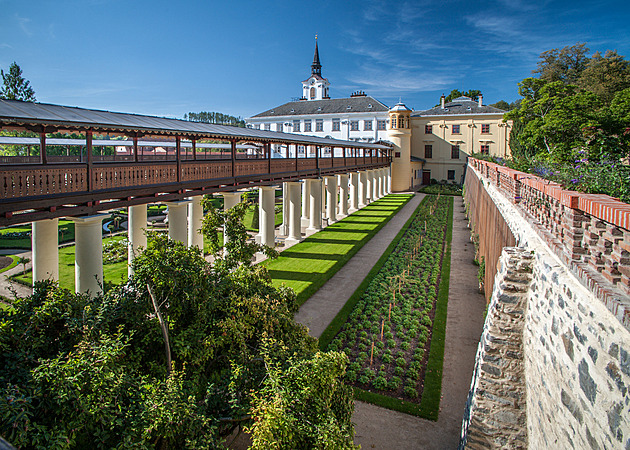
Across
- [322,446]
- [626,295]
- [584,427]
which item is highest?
[626,295]

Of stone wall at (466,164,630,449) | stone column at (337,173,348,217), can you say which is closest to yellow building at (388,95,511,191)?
stone column at (337,173,348,217)

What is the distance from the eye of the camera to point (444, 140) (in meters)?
56.4

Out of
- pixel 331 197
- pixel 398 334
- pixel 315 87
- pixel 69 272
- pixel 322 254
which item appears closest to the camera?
→ pixel 398 334

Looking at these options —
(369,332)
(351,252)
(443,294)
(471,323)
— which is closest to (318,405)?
(369,332)

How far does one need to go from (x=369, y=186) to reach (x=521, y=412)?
36.1 m

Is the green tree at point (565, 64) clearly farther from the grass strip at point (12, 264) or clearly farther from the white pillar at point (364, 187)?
the grass strip at point (12, 264)

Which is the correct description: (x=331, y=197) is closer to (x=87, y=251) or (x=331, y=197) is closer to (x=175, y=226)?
(x=175, y=226)

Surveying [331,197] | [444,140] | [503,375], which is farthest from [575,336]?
[444,140]

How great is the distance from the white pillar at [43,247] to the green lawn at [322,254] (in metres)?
6.09

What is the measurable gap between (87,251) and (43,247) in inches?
48.0

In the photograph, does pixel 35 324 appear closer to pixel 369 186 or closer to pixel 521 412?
pixel 521 412

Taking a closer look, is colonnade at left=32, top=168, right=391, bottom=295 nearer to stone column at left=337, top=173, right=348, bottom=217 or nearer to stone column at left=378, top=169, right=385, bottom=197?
stone column at left=337, top=173, right=348, bottom=217

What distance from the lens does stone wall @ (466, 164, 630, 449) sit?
374cm

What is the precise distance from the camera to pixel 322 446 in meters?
4.70
